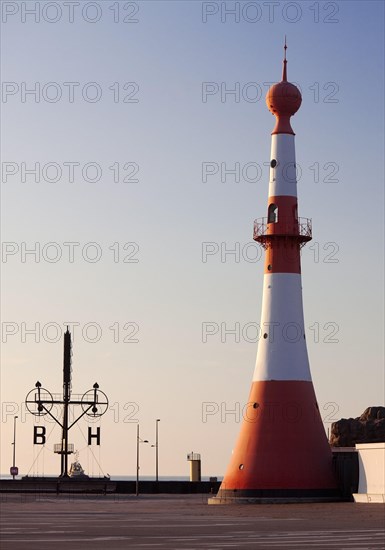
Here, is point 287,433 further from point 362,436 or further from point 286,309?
point 362,436

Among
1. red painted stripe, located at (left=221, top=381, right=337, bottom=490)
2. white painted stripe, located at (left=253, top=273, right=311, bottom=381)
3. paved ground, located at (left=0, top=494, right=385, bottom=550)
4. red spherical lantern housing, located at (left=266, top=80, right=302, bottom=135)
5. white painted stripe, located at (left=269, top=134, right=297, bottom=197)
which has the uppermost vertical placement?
red spherical lantern housing, located at (left=266, top=80, right=302, bottom=135)

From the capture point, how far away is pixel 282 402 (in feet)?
196

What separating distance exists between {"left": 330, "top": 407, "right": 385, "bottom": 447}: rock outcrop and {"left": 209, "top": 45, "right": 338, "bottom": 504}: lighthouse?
1188 inches

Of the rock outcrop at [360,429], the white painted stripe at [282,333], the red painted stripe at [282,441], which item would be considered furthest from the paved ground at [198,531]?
the rock outcrop at [360,429]

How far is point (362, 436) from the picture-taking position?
301ft

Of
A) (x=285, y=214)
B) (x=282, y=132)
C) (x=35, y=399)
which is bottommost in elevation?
(x=35, y=399)

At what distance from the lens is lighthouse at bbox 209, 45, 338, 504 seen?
59812mm

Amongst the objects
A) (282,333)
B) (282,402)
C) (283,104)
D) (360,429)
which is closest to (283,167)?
(283,104)

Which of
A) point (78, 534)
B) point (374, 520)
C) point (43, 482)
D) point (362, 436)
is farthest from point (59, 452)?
point (78, 534)

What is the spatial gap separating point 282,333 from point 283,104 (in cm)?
1230

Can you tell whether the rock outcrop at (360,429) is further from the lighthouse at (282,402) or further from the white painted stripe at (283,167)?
the white painted stripe at (283,167)

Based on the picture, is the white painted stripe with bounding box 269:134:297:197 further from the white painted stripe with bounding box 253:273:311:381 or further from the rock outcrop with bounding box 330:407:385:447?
the rock outcrop with bounding box 330:407:385:447

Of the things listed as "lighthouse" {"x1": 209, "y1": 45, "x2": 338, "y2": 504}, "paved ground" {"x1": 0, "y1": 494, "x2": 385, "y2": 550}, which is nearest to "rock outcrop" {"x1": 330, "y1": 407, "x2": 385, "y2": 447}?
"lighthouse" {"x1": 209, "y1": 45, "x2": 338, "y2": 504}

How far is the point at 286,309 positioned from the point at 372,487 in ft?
33.5
